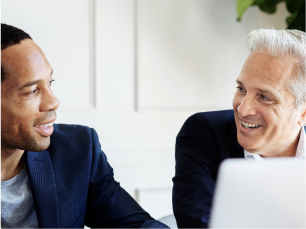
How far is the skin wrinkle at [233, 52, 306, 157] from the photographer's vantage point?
1.20 metres

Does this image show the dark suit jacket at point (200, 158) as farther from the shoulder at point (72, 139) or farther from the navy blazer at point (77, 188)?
the shoulder at point (72, 139)

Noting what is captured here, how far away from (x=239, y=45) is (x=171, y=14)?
47cm

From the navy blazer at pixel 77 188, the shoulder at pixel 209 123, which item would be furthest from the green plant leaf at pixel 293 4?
the navy blazer at pixel 77 188

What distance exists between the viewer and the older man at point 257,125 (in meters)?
1.19

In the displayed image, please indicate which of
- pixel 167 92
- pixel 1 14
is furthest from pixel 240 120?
pixel 1 14

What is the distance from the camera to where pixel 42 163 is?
3.86 ft

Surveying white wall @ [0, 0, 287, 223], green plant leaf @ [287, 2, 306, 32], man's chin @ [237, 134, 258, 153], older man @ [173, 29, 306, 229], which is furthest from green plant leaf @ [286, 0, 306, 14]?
man's chin @ [237, 134, 258, 153]

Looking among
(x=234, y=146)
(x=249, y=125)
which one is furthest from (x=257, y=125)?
(x=234, y=146)

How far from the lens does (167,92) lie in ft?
6.29

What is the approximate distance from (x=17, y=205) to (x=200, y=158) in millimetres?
677

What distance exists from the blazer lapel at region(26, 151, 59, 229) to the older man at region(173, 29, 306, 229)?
0.43 meters

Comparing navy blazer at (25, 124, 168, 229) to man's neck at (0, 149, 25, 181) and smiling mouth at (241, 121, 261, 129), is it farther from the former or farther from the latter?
smiling mouth at (241, 121, 261, 129)

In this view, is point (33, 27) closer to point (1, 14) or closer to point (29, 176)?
point (1, 14)

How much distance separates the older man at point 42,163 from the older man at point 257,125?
178 millimetres
